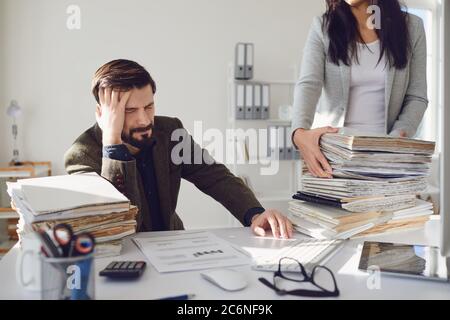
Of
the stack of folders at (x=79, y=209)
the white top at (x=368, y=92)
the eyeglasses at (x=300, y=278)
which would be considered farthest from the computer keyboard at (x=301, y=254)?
the white top at (x=368, y=92)

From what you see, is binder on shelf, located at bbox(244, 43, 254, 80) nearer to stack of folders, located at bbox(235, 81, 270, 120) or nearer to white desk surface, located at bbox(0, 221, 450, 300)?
stack of folders, located at bbox(235, 81, 270, 120)

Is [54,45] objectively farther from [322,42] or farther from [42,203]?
[42,203]

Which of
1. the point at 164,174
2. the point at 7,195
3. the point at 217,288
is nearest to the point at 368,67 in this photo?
the point at 164,174

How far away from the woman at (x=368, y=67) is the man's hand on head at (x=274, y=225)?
1.20 feet

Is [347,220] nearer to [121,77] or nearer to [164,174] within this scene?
[164,174]

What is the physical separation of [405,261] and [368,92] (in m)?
0.79

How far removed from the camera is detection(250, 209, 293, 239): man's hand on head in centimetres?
115

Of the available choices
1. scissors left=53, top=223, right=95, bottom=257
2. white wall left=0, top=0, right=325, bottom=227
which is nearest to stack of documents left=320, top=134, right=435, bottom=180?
scissors left=53, top=223, right=95, bottom=257

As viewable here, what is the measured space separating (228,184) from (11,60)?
8.35 ft

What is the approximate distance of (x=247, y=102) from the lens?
3484 mm

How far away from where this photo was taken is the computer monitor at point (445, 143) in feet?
2.41

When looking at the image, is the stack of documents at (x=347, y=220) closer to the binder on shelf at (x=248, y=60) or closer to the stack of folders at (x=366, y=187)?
the stack of folders at (x=366, y=187)

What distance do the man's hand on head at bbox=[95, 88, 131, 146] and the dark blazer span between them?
49mm
